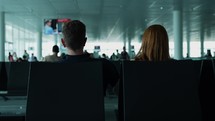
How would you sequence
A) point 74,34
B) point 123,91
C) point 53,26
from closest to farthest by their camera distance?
point 123,91 → point 74,34 → point 53,26

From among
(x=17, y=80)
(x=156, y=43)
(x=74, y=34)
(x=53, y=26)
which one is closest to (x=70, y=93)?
(x=74, y=34)

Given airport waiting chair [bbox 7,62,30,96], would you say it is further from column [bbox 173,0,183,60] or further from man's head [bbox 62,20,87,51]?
column [bbox 173,0,183,60]

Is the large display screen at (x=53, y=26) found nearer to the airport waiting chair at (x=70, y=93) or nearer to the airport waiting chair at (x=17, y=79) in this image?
the airport waiting chair at (x=17, y=79)

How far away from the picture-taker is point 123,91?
7.04 feet

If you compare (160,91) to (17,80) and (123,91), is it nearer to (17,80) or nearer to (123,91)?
(123,91)

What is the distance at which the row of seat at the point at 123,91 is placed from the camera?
2137 millimetres

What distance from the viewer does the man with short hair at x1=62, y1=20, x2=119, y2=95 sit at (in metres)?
2.45

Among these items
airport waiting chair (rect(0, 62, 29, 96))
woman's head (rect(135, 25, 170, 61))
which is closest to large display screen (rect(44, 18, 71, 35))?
airport waiting chair (rect(0, 62, 29, 96))

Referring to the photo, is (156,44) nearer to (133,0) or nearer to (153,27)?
(153,27)

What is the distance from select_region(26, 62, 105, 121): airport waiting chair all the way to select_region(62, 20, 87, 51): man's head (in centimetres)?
36

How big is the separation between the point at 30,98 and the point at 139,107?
697 mm

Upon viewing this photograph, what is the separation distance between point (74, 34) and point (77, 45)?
119 millimetres

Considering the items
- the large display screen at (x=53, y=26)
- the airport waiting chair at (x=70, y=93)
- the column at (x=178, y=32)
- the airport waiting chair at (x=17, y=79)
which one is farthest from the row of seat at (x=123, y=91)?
the column at (x=178, y=32)

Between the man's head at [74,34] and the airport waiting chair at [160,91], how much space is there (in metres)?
0.51
